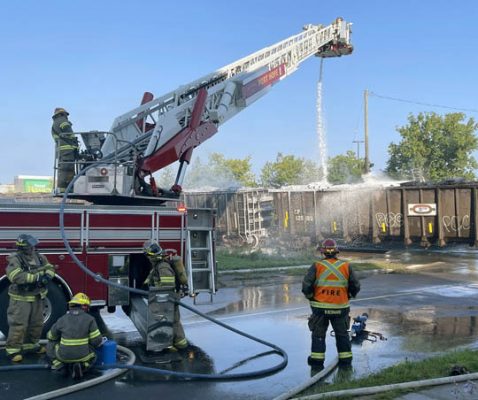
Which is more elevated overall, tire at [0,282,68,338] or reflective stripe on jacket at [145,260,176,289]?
reflective stripe on jacket at [145,260,176,289]

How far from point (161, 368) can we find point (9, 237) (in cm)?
253

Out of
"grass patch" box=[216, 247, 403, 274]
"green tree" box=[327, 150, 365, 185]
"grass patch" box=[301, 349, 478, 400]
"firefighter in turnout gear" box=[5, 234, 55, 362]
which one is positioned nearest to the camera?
"grass patch" box=[301, 349, 478, 400]

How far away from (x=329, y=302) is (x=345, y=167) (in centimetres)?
4937

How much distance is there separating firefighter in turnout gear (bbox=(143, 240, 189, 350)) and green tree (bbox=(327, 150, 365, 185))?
44.1 m

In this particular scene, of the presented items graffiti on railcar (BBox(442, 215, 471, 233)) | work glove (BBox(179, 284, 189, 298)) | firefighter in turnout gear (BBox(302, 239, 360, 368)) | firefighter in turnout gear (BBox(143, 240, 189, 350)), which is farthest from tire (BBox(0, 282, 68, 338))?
graffiti on railcar (BBox(442, 215, 471, 233))

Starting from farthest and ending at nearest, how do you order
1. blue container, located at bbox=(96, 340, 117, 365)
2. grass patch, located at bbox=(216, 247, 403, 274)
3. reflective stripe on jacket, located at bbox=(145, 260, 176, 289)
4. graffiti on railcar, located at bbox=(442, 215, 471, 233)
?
graffiti on railcar, located at bbox=(442, 215, 471, 233) → grass patch, located at bbox=(216, 247, 403, 274) → reflective stripe on jacket, located at bbox=(145, 260, 176, 289) → blue container, located at bbox=(96, 340, 117, 365)

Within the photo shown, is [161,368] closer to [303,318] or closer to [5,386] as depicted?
[5,386]

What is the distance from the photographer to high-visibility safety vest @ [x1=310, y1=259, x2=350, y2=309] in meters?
6.02

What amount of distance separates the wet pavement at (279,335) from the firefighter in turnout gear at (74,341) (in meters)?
0.20

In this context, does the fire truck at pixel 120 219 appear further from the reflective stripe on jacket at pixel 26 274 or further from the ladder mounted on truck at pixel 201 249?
the reflective stripe on jacket at pixel 26 274

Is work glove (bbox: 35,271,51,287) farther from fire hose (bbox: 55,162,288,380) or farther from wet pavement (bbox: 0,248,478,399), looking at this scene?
wet pavement (bbox: 0,248,478,399)

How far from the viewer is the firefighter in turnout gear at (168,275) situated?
6.57 metres

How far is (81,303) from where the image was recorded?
219 inches

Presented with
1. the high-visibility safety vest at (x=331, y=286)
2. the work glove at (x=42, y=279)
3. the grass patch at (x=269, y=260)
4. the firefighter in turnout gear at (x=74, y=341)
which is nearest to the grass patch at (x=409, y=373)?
the high-visibility safety vest at (x=331, y=286)
